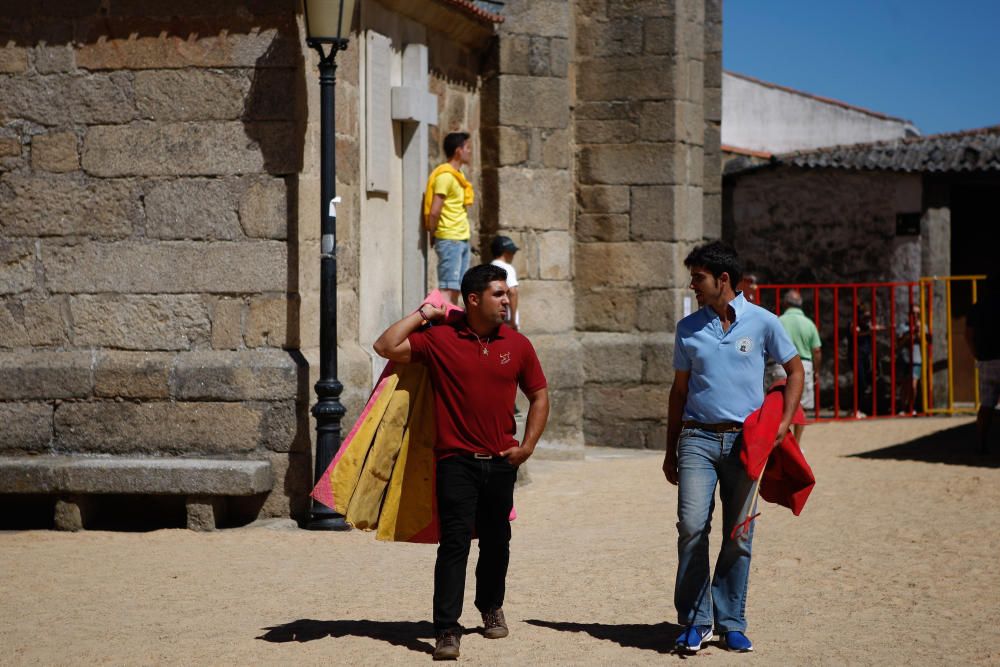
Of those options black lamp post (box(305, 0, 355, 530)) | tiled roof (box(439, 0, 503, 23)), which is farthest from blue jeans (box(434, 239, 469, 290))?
black lamp post (box(305, 0, 355, 530))

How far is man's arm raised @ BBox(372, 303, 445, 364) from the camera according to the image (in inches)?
234

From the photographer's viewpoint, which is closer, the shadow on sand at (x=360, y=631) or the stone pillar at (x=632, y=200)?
the shadow on sand at (x=360, y=631)

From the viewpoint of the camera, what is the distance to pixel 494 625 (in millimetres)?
6168

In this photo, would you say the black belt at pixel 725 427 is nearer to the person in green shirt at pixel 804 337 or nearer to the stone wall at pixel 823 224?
the person in green shirt at pixel 804 337

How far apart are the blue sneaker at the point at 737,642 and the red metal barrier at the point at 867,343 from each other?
10.8m

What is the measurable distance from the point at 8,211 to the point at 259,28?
6.55 feet

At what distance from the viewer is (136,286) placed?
9227mm

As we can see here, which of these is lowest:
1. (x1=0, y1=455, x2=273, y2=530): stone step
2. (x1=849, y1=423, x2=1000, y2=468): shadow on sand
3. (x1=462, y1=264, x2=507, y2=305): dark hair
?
(x1=849, y1=423, x2=1000, y2=468): shadow on sand

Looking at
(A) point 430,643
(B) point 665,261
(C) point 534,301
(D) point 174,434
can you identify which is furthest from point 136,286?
(B) point 665,261

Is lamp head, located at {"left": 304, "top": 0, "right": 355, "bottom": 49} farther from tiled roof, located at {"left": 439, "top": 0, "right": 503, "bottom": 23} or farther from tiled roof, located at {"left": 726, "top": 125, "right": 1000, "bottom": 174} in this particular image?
tiled roof, located at {"left": 726, "top": 125, "right": 1000, "bottom": 174}

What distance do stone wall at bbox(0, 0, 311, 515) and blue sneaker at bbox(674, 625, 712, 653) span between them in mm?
3644

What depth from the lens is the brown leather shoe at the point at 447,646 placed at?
577 cm

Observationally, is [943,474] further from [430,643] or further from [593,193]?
[430,643]

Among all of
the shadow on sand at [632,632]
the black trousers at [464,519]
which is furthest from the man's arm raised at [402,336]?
the shadow on sand at [632,632]
